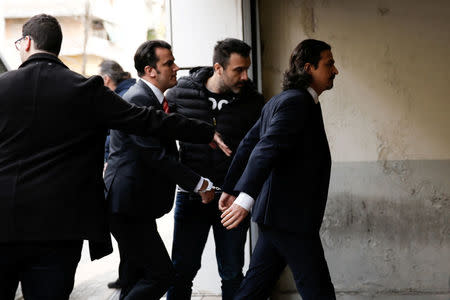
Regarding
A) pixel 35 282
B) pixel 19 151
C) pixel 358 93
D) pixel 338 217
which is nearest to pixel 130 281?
pixel 35 282

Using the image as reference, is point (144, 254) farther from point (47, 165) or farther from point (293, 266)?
point (47, 165)

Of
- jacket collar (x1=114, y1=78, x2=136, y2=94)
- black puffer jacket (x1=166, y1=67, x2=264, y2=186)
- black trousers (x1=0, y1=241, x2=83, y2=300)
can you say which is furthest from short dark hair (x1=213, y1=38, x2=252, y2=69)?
black trousers (x1=0, y1=241, x2=83, y2=300)

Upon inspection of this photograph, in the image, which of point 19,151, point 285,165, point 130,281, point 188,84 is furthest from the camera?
point 188,84

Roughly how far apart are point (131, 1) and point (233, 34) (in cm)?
3656

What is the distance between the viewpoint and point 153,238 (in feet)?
11.8

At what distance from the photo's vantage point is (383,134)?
5250 millimetres

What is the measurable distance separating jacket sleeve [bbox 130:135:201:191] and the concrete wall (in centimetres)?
198

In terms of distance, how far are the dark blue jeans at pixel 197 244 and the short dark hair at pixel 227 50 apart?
0.91m

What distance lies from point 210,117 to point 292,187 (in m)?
1.20

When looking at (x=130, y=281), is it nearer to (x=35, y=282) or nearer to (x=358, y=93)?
(x=35, y=282)

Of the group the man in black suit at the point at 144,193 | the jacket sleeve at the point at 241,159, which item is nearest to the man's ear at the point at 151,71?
the man in black suit at the point at 144,193

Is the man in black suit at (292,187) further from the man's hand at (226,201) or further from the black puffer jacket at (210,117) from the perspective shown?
the black puffer jacket at (210,117)

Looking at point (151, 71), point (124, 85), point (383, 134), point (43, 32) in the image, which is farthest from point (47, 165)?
point (383, 134)

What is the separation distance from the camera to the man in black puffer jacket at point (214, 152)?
415 cm
